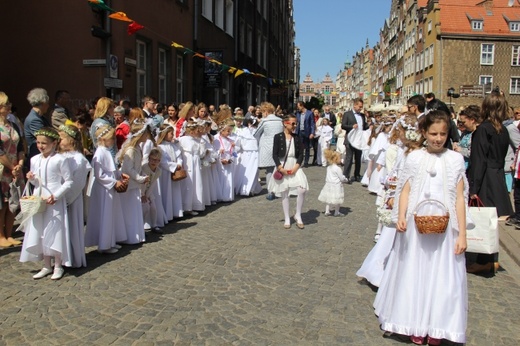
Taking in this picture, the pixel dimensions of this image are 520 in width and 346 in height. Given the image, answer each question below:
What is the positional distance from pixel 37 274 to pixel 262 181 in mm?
9025

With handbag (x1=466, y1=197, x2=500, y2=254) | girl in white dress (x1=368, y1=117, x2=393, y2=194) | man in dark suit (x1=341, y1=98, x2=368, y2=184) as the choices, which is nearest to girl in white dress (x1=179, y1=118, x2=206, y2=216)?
girl in white dress (x1=368, y1=117, x2=393, y2=194)

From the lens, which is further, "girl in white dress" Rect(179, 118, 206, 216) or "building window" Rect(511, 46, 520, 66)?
"building window" Rect(511, 46, 520, 66)

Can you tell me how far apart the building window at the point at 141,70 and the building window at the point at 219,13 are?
7.69 metres

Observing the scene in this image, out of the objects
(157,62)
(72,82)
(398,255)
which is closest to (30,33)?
(72,82)

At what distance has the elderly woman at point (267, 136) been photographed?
11406mm

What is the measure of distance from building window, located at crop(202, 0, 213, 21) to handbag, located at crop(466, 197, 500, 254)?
16.7 metres

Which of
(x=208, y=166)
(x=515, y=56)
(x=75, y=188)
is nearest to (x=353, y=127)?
(x=208, y=166)

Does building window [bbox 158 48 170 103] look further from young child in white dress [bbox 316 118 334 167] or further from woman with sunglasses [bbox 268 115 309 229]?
woman with sunglasses [bbox 268 115 309 229]

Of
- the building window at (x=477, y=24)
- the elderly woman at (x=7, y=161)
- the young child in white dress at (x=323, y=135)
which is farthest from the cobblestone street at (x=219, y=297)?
the building window at (x=477, y=24)

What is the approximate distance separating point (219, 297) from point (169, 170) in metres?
3.79

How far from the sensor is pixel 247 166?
12.1m

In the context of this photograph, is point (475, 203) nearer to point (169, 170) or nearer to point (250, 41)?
point (169, 170)

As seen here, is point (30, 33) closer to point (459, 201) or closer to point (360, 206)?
point (360, 206)

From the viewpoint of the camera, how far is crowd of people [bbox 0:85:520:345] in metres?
3.99
